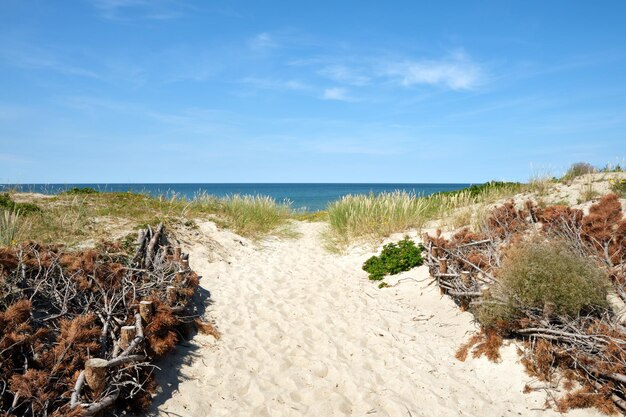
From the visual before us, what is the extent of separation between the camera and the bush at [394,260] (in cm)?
915

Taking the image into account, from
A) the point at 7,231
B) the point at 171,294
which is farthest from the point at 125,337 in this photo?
the point at 7,231

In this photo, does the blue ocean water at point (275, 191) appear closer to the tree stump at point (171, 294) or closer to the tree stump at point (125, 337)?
the tree stump at point (171, 294)

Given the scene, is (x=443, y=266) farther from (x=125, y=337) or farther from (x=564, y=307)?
(x=125, y=337)

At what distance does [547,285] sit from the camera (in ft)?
17.0

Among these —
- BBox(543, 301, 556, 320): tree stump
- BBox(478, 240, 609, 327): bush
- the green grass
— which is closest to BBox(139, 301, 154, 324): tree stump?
BBox(478, 240, 609, 327): bush

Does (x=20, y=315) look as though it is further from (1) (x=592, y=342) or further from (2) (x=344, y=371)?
(1) (x=592, y=342)

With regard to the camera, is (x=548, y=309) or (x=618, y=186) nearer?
(x=548, y=309)

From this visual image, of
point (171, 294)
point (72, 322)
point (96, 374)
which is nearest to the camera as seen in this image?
point (96, 374)

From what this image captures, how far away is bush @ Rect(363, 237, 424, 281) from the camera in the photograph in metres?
9.15

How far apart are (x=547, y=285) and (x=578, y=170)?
10.0 meters

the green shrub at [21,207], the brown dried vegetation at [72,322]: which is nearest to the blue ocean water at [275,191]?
the green shrub at [21,207]

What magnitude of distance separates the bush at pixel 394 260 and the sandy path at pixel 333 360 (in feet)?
1.91

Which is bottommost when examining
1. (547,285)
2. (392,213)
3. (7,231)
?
(547,285)

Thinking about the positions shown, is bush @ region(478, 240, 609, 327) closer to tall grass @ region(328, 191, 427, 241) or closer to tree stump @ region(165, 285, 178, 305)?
tree stump @ region(165, 285, 178, 305)
